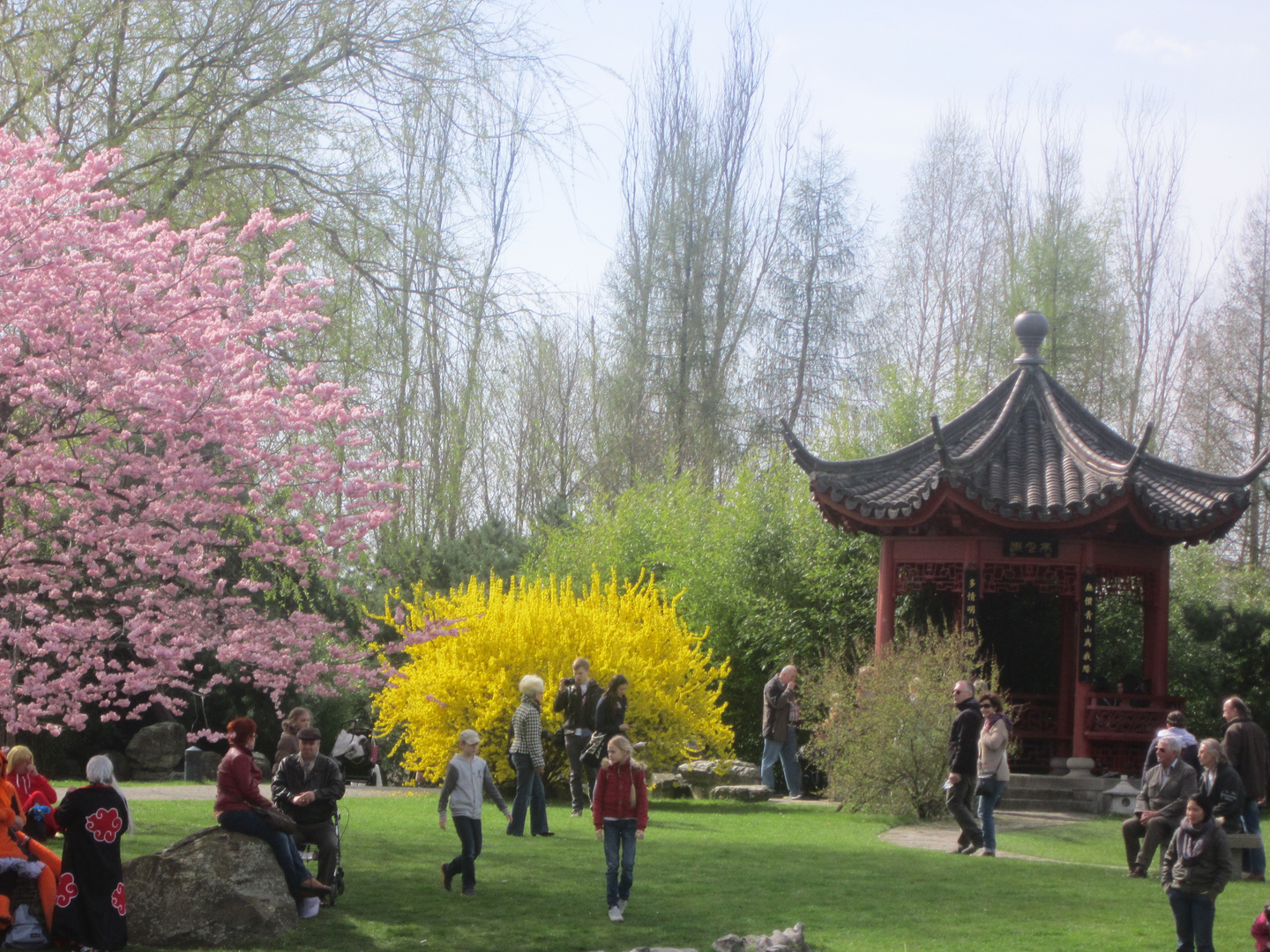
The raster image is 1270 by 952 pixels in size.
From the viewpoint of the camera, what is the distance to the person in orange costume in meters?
8.07

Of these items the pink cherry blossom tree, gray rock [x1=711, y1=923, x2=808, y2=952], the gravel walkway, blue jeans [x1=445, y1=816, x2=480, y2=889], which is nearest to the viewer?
gray rock [x1=711, y1=923, x2=808, y2=952]

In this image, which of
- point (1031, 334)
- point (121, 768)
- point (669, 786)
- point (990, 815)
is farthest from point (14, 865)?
point (1031, 334)

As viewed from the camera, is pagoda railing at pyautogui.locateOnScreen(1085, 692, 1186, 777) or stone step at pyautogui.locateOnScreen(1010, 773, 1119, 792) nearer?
stone step at pyautogui.locateOnScreen(1010, 773, 1119, 792)

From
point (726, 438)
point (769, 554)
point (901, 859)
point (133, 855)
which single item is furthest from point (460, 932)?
point (726, 438)

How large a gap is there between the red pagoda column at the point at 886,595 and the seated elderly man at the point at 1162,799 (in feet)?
21.9

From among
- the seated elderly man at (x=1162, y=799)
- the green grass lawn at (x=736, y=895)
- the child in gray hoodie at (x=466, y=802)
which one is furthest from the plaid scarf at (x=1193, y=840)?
the child in gray hoodie at (x=466, y=802)

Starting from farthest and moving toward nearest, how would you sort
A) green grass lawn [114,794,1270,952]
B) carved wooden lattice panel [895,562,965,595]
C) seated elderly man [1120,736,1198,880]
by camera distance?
carved wooden lattice panel [895,562,965,595] → seated elderly man [1120,736,1198,880] → green grass lawn [114,794,1270,952]

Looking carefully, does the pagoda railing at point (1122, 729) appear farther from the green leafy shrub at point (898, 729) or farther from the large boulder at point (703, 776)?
the large boulder at point (703, 776)

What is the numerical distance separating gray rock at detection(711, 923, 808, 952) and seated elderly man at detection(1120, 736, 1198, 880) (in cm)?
409

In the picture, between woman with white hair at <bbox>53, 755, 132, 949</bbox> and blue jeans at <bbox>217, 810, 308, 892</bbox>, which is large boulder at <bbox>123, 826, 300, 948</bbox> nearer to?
blue jeans at <bbox>217, 810, 308, 892</bbox>

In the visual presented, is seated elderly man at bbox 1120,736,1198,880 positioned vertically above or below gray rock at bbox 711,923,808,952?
above

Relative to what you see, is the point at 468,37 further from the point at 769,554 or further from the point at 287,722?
the point at 769,554

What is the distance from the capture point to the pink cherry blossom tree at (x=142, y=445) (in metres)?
8.53

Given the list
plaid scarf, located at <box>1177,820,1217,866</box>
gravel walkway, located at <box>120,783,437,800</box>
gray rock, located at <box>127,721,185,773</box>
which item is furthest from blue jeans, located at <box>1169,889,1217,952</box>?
gray rock, located at <box>127,721,185,773</box>
